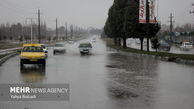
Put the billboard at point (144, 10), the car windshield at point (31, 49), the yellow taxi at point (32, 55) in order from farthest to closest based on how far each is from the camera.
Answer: the billboard at point (144, 10), the car windshield at point (31, 49), the yellow taxi at point (32, 55)

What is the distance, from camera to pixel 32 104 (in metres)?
9.60

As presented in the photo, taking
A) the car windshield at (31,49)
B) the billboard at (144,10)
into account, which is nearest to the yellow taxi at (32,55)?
the car windshield at (31,49)

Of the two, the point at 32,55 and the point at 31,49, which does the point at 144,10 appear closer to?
the point at 31,49

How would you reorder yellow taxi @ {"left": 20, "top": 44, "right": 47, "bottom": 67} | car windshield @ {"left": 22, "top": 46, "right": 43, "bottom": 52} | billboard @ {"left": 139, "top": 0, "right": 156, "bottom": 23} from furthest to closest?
billboard @ {"left": 139, "top": 0, "right": 156, "bottom": 23} < car windshield @ {"left": 22, "top": 46, "right": 43, "bottom": 52} < yellow taxi @ {"left": 20, "top": 44, "right": 47, "bottom": 67}

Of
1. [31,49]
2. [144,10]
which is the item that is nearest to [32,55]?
[31,49]

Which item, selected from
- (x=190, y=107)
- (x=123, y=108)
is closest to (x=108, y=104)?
(x=123, y=108)

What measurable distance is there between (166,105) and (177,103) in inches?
20.8

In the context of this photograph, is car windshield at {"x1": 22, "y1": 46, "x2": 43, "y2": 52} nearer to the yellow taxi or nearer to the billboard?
the yellow taxi

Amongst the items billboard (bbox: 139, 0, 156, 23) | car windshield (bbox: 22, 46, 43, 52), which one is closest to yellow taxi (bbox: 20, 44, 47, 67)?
car windshield (bbox: 22, 46, 43, 52)

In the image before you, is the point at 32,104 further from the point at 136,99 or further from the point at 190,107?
the point at 190,107

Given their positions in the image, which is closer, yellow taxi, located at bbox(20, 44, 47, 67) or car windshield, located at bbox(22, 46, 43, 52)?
yellow taxi, located at bbox(20, 44, 47, 67)

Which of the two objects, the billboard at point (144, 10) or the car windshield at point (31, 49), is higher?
the billboard at point (144, 10)

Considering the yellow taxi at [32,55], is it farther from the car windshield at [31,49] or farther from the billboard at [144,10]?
the billboard at [144,10]

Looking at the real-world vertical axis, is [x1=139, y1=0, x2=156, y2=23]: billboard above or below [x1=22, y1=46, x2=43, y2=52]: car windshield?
above
